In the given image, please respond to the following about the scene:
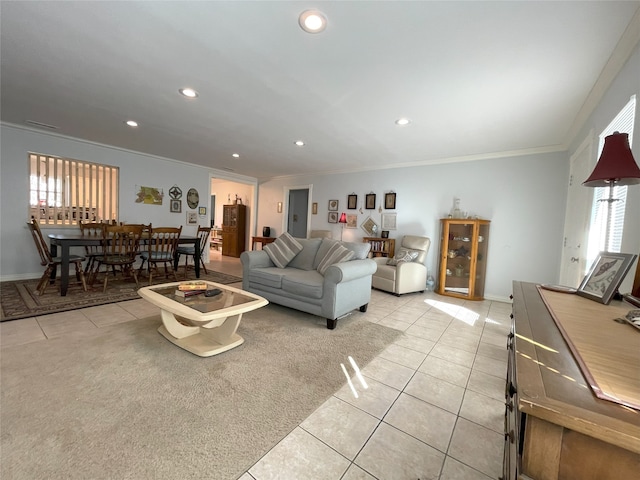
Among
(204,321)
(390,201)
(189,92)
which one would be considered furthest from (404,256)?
(189,92)

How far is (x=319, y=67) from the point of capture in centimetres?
203

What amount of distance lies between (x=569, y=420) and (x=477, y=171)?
4635 mm

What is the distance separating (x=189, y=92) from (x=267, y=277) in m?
2.10

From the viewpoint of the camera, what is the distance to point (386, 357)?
217cm

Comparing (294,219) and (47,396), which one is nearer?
(47,396)

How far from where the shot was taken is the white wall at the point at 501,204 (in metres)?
3.75

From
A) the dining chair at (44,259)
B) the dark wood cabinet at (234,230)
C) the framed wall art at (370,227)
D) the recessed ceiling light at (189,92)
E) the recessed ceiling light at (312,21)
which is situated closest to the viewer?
the recessed ceiling light at (312,21)

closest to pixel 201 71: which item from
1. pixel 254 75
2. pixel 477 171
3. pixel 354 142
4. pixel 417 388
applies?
pixel 254 75

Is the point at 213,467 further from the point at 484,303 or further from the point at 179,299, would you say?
the point at 484,303

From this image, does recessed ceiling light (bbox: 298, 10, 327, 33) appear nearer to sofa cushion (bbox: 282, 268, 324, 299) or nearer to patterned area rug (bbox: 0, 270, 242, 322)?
sofa cushion (bbox: 282, 268, 324, 299)

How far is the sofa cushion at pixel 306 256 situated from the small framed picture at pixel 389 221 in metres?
2.03

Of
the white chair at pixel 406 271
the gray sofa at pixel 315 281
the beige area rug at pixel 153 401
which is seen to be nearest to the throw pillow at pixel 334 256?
the gray sofa at pixel 315 281

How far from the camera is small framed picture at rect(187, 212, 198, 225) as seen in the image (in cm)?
590

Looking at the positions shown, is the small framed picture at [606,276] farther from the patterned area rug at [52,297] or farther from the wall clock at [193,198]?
the wall clock at [193,198]
